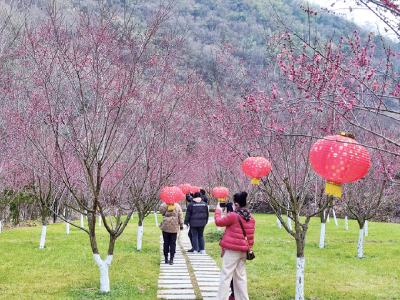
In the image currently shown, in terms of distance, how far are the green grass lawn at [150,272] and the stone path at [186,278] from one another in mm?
258

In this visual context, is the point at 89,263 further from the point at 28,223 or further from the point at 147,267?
the point at 28,223

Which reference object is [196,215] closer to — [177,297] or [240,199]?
[177,297]

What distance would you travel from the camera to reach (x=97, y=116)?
7113 millimetres

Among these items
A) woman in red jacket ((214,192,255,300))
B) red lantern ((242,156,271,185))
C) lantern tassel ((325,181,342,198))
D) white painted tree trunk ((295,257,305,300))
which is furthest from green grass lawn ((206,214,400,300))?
lantern tassel ((325,181,342,198))

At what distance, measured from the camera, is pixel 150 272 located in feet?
30.8

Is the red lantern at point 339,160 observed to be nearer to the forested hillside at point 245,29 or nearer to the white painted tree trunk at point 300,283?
the forested hillside at point 245,29

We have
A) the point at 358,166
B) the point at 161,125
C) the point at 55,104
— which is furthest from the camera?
the point at 161,125

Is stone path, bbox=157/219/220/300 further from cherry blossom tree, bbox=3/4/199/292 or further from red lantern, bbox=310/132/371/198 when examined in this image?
red lantern, bbox=310/132/371/198

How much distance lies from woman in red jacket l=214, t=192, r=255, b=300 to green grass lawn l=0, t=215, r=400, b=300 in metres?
1.33

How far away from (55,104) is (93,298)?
12.3 feet

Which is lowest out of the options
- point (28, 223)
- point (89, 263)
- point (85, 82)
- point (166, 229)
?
point (28, 223)

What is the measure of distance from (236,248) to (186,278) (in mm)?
3068

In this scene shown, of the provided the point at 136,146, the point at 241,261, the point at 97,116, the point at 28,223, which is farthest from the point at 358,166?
the point at 28,223

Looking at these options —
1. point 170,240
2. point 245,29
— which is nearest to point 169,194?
point 170,240
